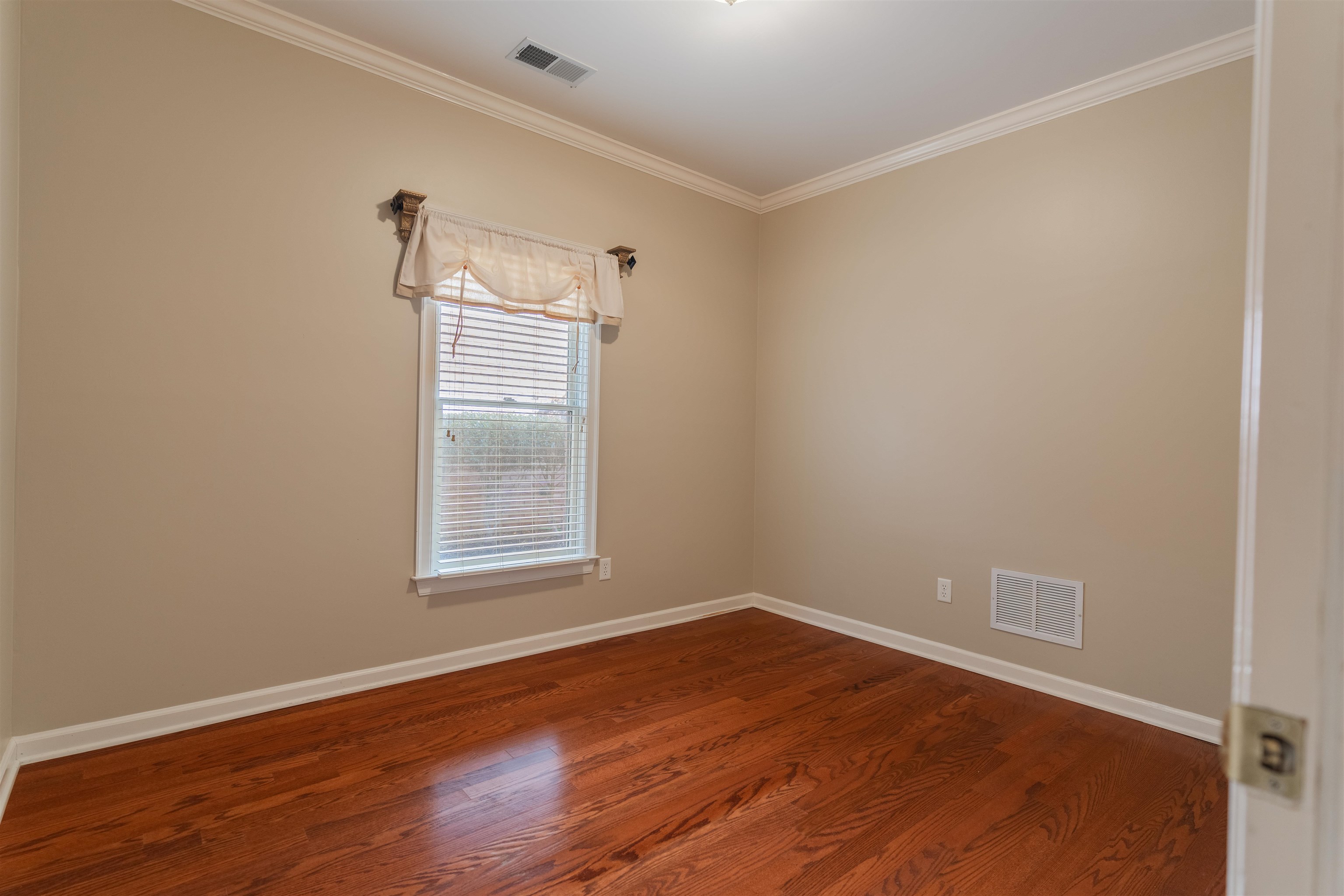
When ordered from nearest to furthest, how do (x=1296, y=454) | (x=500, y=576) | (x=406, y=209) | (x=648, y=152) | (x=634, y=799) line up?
(x=1296, y=454) → (x=634, y=799) → (x=406, y=209) → (x=500, y=576) → (x=648, y=152)

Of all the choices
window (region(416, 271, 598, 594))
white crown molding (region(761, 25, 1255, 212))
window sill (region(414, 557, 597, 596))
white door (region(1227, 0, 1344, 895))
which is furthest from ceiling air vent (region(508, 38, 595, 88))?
white door (region(1227, 0, 1344, 895))

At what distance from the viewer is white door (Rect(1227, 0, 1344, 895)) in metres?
0.48

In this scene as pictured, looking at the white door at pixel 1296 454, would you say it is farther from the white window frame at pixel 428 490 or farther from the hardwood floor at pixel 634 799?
the white window frame at pixel 428 490

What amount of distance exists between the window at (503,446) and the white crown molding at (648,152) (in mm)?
906

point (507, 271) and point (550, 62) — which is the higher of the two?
point (550, 62)

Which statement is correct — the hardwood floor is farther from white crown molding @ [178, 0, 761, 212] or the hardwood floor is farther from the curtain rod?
white crown molding @ [178, 0, 761, 212]

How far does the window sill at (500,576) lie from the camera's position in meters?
A: 3.07

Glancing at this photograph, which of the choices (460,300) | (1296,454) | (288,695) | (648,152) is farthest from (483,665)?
(1296,454)

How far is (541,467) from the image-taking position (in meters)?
3.46

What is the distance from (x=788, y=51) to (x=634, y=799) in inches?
116

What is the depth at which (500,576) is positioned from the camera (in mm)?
3275

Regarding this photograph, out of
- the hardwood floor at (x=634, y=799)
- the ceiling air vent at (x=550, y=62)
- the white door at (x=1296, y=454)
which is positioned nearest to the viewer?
the white door at (x=1296, y=454)

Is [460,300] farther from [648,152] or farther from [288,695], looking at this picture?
[288,695]

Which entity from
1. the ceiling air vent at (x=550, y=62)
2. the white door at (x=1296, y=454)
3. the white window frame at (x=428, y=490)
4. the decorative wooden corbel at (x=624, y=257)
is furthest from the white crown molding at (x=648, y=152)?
the white door at (x=1296, y=454)
